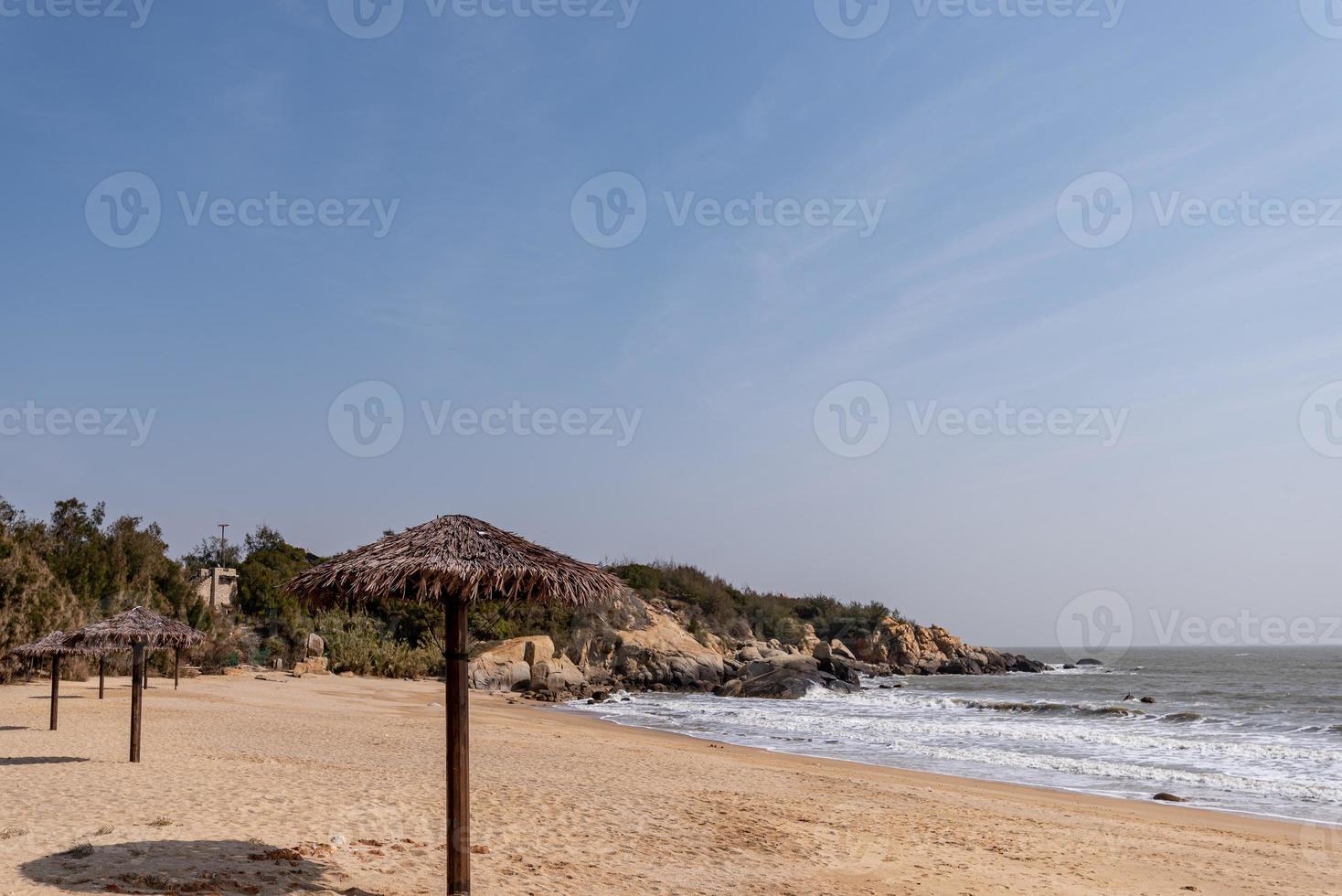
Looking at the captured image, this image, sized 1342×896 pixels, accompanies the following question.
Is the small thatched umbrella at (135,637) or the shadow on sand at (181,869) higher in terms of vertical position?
the small thatched umbrella at (135,637)

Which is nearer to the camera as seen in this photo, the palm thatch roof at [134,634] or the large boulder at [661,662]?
the palm thatch roof at [134,634]

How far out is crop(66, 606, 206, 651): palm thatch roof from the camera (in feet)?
49.4

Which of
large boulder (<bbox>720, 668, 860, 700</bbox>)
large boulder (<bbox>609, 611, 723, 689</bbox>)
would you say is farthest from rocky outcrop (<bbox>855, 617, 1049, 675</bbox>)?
large boulder (<bbox>720, 668, 860, 700</bbox>)

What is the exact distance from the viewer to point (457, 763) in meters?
7.65

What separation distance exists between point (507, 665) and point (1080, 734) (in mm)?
26575

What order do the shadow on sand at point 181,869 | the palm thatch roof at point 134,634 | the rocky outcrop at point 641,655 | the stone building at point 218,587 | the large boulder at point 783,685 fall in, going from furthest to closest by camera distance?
the stone building at point 218,587
the rocky outcrop at point 641,655
the large boulder at point 783,685
the palm thatch roof at point 134,634
the shadow on sand at point 181,869

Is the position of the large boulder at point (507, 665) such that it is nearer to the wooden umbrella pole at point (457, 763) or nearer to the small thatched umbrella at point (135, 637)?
the small thatched umbrella at point (135, 637)

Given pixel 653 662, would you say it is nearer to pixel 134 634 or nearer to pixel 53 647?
pixel 53 647

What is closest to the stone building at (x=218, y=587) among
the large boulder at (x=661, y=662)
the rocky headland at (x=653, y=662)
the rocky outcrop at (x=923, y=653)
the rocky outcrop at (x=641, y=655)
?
the rocky headland at (x=653, y=662)

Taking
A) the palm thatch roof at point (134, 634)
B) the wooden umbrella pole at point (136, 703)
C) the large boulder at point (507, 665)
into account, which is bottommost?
the large boulder at point (507, 665)

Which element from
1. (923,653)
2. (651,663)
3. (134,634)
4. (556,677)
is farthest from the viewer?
(923,653)

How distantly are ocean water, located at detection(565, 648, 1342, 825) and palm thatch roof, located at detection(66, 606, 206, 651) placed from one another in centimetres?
1537

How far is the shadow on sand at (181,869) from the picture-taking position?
788 centimetres

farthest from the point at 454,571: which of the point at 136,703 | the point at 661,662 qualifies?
the point at 661,662
